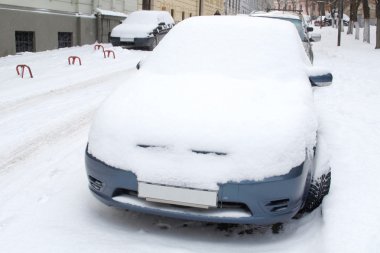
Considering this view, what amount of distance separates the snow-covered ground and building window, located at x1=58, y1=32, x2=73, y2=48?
10803 mm

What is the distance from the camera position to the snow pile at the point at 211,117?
308 centimetres

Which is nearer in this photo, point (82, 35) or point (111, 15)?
point (82, 35)

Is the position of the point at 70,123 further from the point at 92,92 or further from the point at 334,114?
the point at 334,114

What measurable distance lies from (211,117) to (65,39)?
1597 centimetres

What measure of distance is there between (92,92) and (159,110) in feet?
18.7

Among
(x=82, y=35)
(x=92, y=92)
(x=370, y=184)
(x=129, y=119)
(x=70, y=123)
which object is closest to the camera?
(x=129, y=119)

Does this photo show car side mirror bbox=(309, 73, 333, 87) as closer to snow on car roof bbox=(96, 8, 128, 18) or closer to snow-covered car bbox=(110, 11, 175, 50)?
snow-covered car bbox=(110, 11, 175, 50)

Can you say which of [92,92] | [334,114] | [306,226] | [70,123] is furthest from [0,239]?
[92,92]

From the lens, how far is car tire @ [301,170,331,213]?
3514mm

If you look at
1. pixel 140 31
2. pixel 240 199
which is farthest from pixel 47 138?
A: pixel 140 31

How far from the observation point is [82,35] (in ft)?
62.5

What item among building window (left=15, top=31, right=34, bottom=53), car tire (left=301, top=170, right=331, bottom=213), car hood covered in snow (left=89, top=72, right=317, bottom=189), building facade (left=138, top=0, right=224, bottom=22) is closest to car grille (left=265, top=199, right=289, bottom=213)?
car hood covered in snow (left=89, top=72, right=317, bottom=189)

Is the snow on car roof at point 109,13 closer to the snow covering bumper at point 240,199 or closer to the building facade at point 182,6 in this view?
the building facade at point 182,6

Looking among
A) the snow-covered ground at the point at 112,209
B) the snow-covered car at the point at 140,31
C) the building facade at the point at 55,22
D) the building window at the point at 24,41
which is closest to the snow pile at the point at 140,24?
the snow-covered car at the point at 140,31
